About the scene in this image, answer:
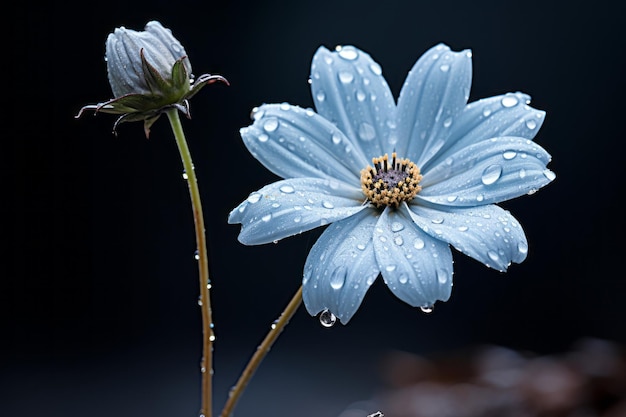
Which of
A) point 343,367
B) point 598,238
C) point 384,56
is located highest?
point 384,56

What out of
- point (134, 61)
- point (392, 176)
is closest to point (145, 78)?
point (134, 61)

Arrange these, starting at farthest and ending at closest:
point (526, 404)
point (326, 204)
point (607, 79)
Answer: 1. point (607, 79)
2. point (526, 404)
3. point (326, 204)

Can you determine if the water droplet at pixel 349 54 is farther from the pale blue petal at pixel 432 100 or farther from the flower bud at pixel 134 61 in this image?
the flower bud at pixel 134 61

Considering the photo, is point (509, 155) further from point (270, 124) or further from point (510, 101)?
point (270, 124)

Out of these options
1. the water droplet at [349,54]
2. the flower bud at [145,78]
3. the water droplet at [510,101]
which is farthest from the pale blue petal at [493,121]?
the flower bud at [145,78]

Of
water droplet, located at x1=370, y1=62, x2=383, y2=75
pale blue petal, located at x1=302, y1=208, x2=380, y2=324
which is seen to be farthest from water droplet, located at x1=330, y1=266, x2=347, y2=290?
water droplet, located at x1=370, y1=62, x2=383, y2=75

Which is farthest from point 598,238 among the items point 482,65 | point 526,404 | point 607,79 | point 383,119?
point 383,119

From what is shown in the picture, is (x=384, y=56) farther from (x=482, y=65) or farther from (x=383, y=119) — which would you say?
(x=383, y=119)
